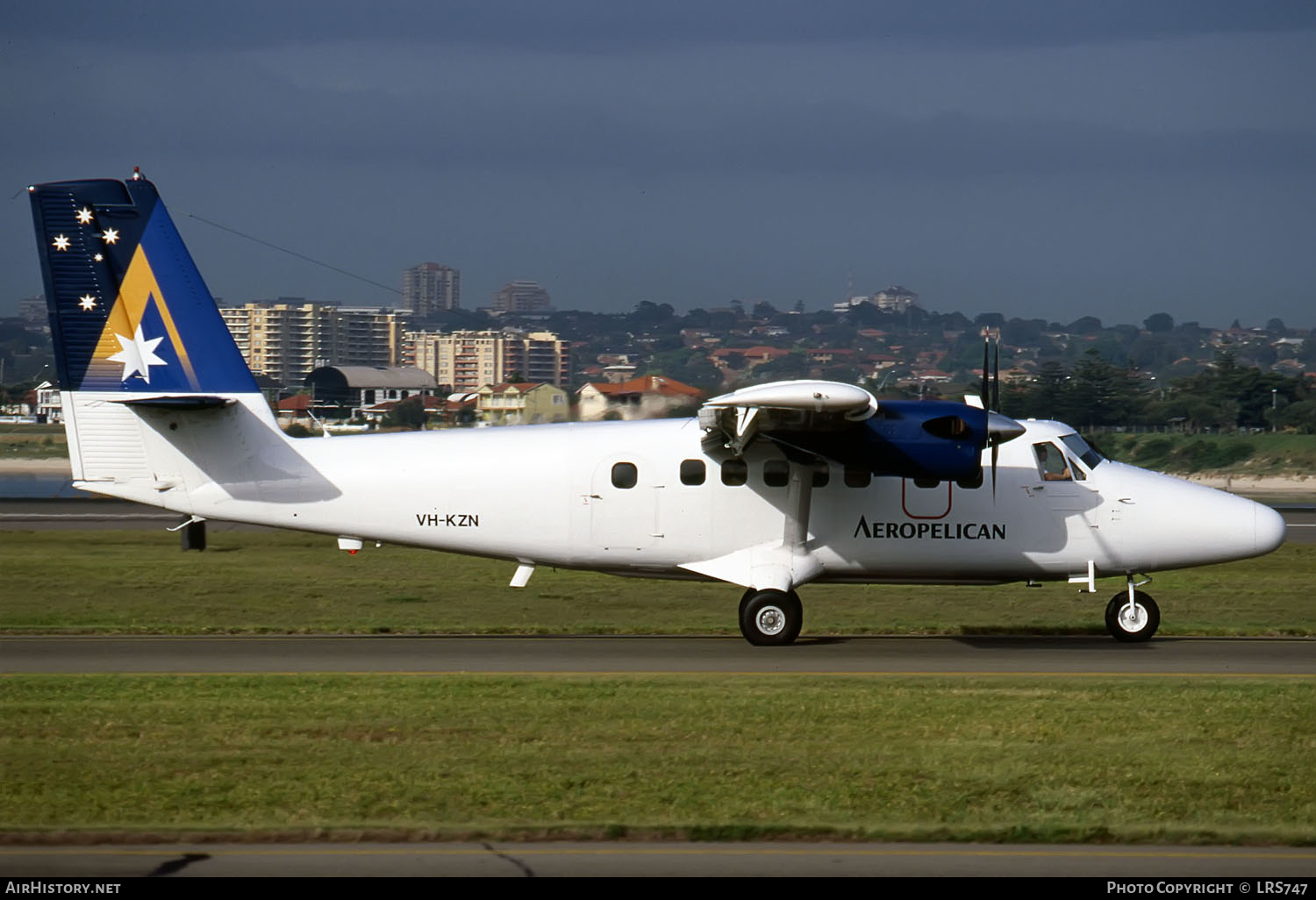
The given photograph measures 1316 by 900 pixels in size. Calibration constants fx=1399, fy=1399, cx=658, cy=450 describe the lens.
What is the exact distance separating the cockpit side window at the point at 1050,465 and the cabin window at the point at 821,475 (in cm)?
269

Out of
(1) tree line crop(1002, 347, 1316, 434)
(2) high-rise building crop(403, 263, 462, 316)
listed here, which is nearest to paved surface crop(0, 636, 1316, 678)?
(1) tree line crop(1002, 347, 1316, 434)

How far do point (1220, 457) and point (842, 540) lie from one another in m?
26.5

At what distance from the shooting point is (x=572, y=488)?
58.4ft

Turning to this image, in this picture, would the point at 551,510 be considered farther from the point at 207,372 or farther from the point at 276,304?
the point at 276,304

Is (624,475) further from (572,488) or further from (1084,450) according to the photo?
(1084,450)

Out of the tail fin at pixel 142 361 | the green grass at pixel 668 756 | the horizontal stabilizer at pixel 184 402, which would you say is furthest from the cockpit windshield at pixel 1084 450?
the horizontal stabilizer at pixel 184 402

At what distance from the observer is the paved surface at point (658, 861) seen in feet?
24.9

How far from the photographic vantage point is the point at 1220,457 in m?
40.3

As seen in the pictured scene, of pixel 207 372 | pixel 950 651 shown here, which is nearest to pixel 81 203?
pixel 207 372

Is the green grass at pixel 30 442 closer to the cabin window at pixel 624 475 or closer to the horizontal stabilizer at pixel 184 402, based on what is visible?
the horizontal stabilizer at pixel 184 402

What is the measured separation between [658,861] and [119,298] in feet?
40.7

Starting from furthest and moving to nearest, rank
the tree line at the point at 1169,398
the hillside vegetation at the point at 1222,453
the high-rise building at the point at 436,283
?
the high-rise building at the point at 436,283, the hillside vegetation at the point at 1222,453, the tree line at the point at 1169,398

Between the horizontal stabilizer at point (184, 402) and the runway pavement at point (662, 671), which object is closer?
the runway pavement at point (662, 671)

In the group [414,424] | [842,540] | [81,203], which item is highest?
[81,203]
